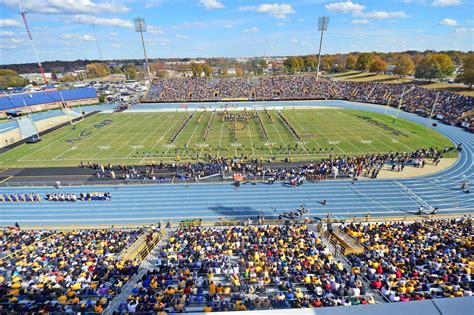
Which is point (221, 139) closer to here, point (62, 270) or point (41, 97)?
point (62, 270)

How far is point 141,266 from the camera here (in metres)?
13.3

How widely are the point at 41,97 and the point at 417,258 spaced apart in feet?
252

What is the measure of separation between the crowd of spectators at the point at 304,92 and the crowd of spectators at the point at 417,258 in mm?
40058

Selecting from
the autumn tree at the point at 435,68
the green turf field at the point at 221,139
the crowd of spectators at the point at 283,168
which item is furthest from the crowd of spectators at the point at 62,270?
the autumn tree at the point at 435,68

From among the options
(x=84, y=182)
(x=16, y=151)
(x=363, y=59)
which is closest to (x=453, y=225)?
(x=84, y=182)

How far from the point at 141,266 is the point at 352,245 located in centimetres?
1126

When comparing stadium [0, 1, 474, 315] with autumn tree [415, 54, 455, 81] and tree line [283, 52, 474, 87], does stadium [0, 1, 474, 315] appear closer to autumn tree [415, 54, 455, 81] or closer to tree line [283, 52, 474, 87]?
tree line [283, 52, 474, 87]

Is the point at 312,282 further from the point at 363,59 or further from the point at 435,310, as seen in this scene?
the point at 363,59

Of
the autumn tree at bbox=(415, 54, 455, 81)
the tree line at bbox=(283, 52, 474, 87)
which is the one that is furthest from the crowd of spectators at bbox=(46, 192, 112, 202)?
the autumn tree at bbox=(415, 54, 455, 81)

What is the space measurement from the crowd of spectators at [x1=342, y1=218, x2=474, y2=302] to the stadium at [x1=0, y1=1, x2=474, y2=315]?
3.1 inches

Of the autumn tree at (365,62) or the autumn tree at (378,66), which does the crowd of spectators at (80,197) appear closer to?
the autumn tree at (378,66)

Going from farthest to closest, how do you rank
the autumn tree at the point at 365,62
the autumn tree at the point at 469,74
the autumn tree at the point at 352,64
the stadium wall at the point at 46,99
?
A: the autumn tree at the point at 352,64 < the autumn tree at the point at 365,62 < the stadium wall at the point at 46,99 < the autumn tree at the point at 469,74

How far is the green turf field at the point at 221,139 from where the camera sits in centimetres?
3141

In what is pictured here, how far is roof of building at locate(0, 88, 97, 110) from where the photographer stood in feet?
184
